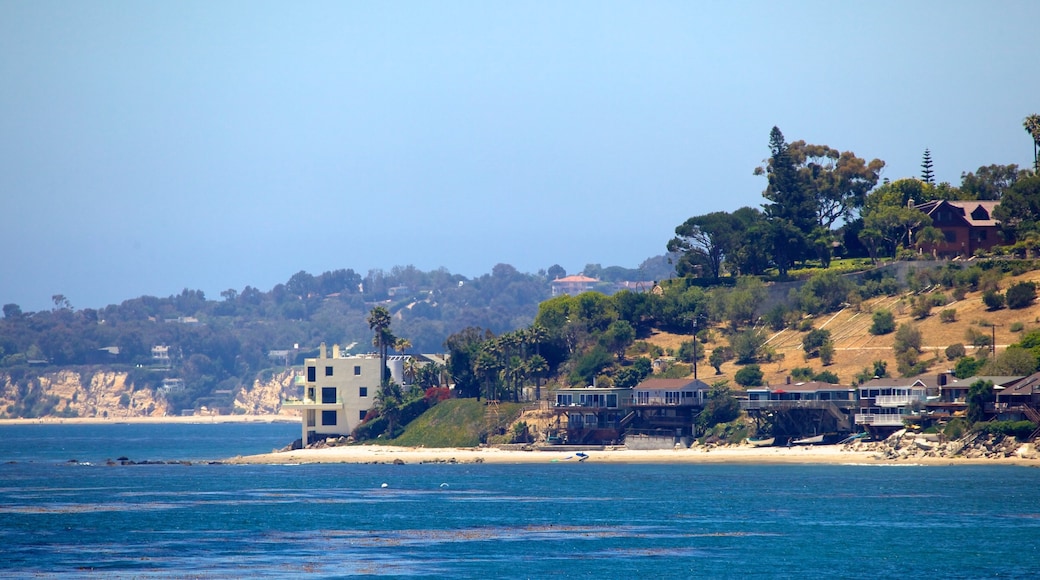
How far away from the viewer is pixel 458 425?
122 metres

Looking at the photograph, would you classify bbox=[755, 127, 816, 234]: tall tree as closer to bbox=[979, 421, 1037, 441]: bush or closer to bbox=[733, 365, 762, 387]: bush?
bbox=[733, 365, 762, 387]: bush

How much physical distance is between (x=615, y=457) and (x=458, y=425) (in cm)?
1588

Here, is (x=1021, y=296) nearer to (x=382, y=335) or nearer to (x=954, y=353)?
(x=954, y=353)

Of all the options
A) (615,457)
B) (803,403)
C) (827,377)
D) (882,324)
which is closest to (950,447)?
(803,403)

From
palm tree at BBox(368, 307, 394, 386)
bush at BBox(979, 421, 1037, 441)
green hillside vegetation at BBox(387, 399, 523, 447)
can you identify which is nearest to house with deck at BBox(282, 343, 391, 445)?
palm tree at BBox(368, 307, 394, 386)

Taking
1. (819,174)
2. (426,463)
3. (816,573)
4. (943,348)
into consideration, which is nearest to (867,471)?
(943,348)

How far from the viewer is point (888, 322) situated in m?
127

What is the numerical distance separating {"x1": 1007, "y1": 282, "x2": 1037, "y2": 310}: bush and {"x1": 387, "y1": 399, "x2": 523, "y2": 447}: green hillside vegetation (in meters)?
40.6

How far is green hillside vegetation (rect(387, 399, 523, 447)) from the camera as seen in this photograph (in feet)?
397

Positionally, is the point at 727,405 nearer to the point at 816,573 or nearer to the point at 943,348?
the point at 943,348

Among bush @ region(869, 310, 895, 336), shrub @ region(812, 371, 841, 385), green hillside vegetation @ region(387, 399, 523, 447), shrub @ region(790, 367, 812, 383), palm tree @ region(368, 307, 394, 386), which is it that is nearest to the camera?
shrub @ region(812, 371, 841, 385)

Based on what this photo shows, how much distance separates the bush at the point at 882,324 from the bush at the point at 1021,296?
9.57 meters

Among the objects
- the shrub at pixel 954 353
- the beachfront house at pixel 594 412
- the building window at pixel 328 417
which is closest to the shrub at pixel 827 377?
the shrub at pixel 954 353

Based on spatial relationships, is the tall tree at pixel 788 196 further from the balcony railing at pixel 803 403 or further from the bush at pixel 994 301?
the balcony railing at pixel 803 403
